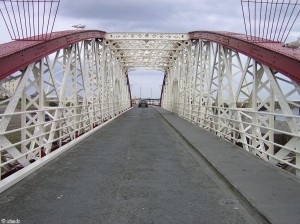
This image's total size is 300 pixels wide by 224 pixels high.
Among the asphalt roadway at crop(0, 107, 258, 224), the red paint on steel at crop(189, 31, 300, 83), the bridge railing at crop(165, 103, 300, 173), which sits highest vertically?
the red paint on steel at crop(189, 31, 300, 83)

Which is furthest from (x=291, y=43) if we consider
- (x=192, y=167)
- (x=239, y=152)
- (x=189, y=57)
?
(x=189, y=57)

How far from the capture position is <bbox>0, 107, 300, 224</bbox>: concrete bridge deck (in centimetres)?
617

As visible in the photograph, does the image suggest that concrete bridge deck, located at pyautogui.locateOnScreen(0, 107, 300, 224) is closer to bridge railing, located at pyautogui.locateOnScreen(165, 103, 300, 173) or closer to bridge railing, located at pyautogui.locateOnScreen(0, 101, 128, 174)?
bridge railing, located at pyautogui.locateOnScreen(165, 103, 300, 173)

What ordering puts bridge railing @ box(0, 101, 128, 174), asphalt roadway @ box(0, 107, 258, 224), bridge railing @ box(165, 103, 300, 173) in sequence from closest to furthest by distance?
asphalt roadway @ box(0, 107, 258, 224), bridge railing @ box(165, 103, 300, 173), bridge railing @ box(0, 101, 128, 174)

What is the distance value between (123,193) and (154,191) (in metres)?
0.64

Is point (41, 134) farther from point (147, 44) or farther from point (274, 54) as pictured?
point (147, 44)

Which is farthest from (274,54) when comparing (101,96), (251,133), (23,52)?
(101,96)

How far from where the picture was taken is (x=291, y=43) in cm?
1118

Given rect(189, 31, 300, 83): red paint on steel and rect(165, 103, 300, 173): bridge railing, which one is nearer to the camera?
rect(165, 103, 300, 173): bridge railing

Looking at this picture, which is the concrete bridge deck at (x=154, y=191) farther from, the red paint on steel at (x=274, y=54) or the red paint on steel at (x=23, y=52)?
the red paint on steel at (x=23, y=52)

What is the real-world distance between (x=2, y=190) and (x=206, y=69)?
19.4m

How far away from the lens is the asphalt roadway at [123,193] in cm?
615

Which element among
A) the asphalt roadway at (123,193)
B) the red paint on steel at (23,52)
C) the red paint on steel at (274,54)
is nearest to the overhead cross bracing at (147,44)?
the red paint on steel at (23,52)

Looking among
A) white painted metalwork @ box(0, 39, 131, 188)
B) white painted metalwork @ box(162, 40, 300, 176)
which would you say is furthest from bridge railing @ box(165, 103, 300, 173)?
white painted metalwork @ box(0, 39, 131, 188)
